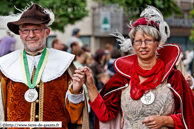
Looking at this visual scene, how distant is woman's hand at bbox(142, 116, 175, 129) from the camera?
9.09 feet

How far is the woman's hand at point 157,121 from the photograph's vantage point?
2771mm

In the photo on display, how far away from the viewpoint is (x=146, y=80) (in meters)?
2.89

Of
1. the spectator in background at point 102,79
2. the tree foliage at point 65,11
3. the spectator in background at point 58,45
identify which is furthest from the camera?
the tree foliage at point 65,11

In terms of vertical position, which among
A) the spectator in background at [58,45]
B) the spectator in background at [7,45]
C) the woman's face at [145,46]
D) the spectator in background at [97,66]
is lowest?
the spectator in background at [97,66]

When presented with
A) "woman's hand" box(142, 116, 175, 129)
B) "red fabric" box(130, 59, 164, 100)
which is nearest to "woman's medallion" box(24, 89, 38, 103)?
"red fabric" box(130, 59, 164, 100)

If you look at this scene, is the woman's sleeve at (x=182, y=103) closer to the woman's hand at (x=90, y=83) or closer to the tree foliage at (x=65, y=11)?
the woman's hand at (x=90, y=83)

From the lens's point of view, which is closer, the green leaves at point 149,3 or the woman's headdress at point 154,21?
→ the woman's headdress at point 154,21

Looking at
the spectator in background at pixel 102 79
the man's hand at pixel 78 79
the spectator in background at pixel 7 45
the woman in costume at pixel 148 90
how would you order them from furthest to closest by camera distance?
the spectator in background at pixel 102 79
the spectator in background at pixel 7 45
the woman in costume at pixel 148 90
the man's hand at pixel 78 79

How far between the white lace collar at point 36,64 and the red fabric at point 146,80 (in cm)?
68

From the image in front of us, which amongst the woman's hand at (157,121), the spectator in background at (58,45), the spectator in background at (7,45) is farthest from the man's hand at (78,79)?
the spectator in background at (58,45)

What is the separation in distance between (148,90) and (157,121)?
0.99ft

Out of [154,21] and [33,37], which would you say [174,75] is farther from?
[33,37]

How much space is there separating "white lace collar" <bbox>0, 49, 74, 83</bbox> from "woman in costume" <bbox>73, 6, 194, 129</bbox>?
27 cm

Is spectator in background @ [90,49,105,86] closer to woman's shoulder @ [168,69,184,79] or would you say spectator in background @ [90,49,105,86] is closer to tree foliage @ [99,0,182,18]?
tree foliage @ [99,0,182,18]
